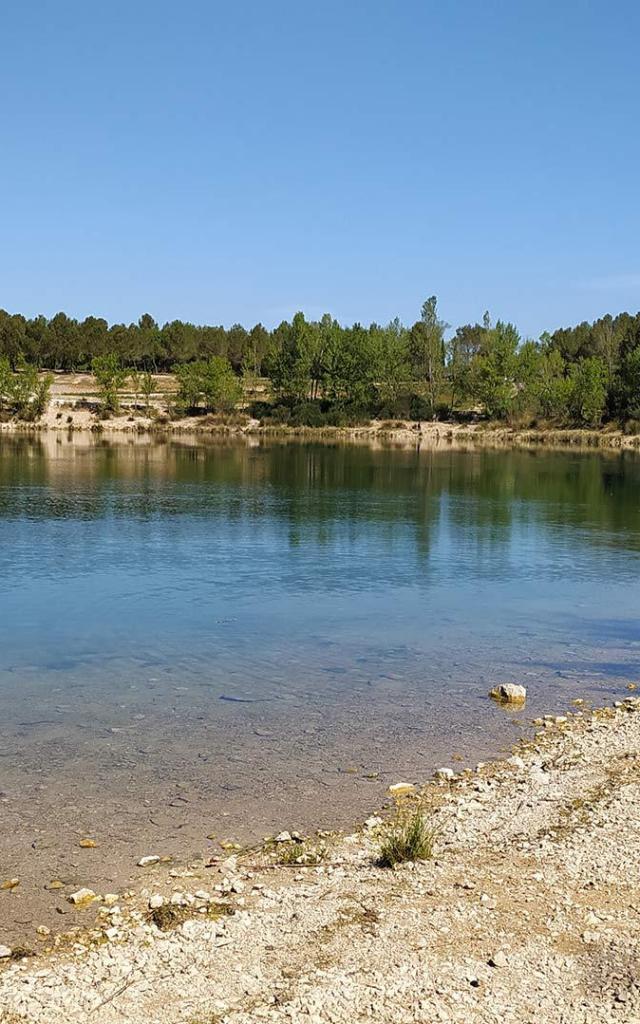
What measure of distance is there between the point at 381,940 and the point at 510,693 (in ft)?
28.9

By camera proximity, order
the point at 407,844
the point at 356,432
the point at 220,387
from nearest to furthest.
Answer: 1. the point at 407,844
2. the point at 356,432
3. the point at 220,387

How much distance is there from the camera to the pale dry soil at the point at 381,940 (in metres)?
7.14

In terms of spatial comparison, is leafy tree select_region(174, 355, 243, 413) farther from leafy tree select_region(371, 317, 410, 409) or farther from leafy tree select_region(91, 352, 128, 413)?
leafy tree select_region(371, 317, 410, 409)

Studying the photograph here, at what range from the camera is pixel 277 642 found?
20625 millimetres

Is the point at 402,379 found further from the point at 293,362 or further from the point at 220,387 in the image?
the point at 220,387

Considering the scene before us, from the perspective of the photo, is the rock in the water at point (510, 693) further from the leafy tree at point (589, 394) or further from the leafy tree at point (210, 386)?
the leafy tree at point (210, 386)

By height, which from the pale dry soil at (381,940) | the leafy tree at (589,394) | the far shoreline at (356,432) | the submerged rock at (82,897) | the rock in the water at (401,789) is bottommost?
the rock in the water at (401,789)

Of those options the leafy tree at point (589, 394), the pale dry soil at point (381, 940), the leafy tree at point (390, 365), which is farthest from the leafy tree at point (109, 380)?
the pale dry soil at point (381, 940)

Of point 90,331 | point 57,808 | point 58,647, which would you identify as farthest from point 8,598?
point 90,331

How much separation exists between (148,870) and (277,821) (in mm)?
1936

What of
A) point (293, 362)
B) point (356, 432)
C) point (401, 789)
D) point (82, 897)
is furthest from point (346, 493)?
point (293, 362)

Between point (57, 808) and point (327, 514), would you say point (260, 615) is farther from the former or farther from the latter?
point (327, 514)

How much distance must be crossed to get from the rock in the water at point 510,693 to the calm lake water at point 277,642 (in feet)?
1.38

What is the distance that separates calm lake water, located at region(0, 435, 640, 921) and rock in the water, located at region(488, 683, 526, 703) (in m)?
0.42
